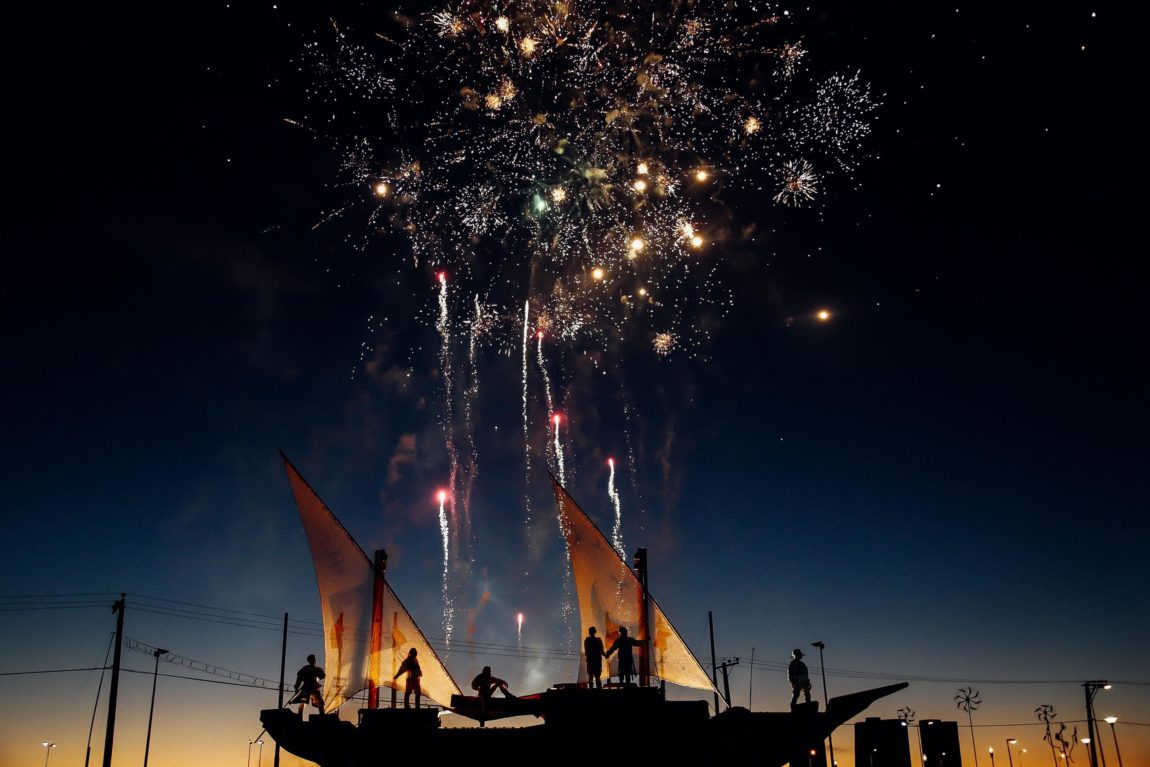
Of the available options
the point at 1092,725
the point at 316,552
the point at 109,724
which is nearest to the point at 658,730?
the point at 316,552

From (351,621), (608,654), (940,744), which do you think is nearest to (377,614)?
(351,621)

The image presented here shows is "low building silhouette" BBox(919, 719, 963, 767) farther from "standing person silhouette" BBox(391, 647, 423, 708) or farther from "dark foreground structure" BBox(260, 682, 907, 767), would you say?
"standing person silhouette" BBox(391, 647, 423, 708)

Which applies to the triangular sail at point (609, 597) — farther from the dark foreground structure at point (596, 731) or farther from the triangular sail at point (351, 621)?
the dark foreground structure at point (596, 731)

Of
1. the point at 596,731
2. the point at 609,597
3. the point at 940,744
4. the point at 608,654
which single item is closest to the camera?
the point at 940,744

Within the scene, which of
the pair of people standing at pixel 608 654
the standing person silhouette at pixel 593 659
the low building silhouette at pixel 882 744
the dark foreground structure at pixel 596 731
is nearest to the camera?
the low building silhouette at pixel 882 744

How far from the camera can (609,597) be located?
23.9 m

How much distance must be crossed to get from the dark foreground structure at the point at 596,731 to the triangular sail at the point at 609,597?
7.21m

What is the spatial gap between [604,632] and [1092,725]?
40789mm

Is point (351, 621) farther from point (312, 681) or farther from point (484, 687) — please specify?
point (484, 687)

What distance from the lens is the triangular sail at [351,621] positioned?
71.2 ft

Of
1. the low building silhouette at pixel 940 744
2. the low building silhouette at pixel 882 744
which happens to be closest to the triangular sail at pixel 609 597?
the low building silhouette at pixel 882 744

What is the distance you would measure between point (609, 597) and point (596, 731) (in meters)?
10.3

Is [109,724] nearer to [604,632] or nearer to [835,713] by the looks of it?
[604,632]

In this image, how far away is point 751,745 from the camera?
1437cm
